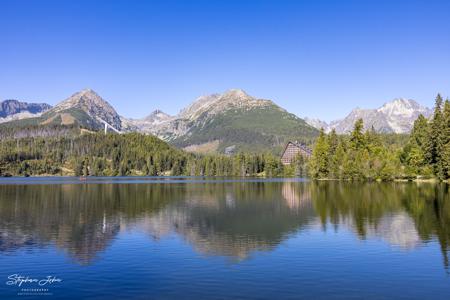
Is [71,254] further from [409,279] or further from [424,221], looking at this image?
[424,221]

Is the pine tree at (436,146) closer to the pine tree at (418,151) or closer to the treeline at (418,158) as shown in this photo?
the treeline at (418,158)

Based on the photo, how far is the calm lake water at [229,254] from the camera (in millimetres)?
31812

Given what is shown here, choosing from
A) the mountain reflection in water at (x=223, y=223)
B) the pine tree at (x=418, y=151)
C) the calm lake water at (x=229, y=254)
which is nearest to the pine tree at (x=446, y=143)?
the pine tree at (x=418, y=151)

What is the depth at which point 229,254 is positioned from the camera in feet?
144

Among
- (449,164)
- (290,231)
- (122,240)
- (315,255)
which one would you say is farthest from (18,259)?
(449,164)

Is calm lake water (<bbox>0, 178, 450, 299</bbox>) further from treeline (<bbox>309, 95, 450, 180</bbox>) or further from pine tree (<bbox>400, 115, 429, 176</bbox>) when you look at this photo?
pine tree (<bbox>400, 115, 429, 176</bbox>)

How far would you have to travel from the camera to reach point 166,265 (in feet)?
130

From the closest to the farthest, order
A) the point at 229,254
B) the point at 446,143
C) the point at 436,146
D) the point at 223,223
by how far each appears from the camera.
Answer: the point at 229,254
the point at 223,223
the point at 446,143
the point at 436,146

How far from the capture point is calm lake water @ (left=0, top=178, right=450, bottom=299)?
3181 centimetres

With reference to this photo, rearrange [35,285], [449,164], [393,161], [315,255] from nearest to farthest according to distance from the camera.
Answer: [35,285] → [315,255] → [449,164] → [393,161]

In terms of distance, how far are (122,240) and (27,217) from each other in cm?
2971

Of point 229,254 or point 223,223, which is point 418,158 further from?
point 229,254

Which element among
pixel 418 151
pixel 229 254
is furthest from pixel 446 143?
pixel 229 254

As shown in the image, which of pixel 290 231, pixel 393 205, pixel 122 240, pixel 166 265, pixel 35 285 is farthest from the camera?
pixel 393 205
